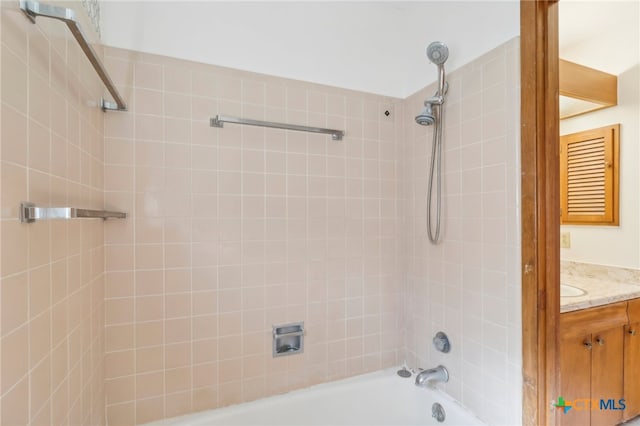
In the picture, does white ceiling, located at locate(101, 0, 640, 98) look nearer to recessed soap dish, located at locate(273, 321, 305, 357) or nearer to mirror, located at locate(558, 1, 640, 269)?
mirror, located at locate(558, 1, 640, 269)

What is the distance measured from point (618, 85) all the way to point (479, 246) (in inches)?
72.5

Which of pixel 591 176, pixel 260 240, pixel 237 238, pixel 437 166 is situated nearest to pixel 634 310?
pixel 591 176

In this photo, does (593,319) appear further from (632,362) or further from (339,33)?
(339,33)

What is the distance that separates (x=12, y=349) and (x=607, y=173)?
9.98 ft

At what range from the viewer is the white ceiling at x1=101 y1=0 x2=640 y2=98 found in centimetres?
134

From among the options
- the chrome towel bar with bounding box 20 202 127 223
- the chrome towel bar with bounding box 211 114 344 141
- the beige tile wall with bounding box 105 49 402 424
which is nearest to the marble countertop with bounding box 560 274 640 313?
the beige tile wall with bounding box 105 49 402 424

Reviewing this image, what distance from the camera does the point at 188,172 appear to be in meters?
1.41

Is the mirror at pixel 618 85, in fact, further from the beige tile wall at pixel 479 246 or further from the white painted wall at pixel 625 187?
the beige tile wall at pixel 479 246

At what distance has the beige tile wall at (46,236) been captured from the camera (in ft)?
2.02

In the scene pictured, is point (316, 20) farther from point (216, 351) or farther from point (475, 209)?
point (216, 351)

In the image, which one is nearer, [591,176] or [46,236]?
[46,236]

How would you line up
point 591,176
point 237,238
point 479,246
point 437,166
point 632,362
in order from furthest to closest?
point 591,176 < point 632,362 < point 437,166 < point 237,238 < point 479,246

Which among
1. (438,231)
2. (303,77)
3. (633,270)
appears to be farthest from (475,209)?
(633,270)

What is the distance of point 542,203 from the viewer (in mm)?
1130
